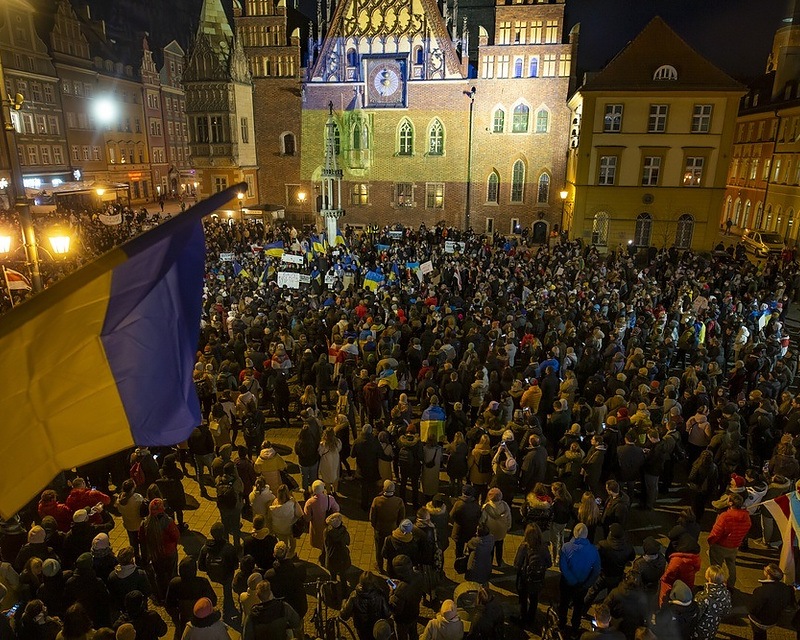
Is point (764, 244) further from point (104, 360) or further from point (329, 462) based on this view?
point (104, 360)

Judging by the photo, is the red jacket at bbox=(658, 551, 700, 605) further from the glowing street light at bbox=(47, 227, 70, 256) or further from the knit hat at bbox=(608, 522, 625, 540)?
the glowing street light at bbox=(47, 227, 70, 256)

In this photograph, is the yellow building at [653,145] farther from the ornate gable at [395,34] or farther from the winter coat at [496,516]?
the winter coat at [496,516]

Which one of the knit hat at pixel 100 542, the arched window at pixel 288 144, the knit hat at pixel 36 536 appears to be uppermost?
the arched window at pixel 288 144

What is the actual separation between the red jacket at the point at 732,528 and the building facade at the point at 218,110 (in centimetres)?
3623

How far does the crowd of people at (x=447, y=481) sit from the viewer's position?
19.2 feet

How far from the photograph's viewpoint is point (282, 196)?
4088cm

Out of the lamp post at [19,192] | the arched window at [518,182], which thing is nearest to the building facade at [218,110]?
the arched window at [518,182]

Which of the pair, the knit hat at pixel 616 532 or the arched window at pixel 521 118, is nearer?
the knit hat at pixel 616 532

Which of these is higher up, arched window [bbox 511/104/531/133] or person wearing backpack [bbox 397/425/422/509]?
arched window [bbox 511/104/531/133]

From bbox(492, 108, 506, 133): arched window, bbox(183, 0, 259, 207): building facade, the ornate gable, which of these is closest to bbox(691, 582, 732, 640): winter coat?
bbox(492, 108, 506, 133): arched window

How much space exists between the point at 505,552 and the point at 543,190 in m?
32.5

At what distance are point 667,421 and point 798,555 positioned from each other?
245 centimetres

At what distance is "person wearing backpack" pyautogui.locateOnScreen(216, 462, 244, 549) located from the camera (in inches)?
292

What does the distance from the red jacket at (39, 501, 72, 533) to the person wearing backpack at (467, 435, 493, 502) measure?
5.48 m
